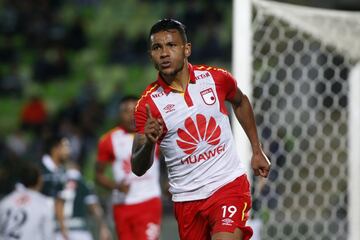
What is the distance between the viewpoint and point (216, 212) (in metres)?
5.62

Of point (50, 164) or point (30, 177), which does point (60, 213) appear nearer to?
point (50, 164)

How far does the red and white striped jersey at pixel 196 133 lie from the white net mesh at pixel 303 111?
281 centimetres

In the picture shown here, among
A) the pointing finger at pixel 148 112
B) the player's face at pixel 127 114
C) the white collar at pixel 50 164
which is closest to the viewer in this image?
the pointing finger at pixel 148 112

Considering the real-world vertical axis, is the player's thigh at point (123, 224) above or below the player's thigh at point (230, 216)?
below

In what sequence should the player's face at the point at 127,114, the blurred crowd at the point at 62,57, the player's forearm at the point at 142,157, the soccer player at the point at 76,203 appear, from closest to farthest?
the player's forearm at the point at 142,157 < the player's face at the point at 127,114 < the soccer player at the point at 76,203 < the blurred crowd at the point at 62,57

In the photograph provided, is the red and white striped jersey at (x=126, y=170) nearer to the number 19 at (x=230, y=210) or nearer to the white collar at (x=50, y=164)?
the white collar at (x=50, y=164)

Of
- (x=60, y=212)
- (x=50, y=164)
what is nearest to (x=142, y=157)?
(x=60, y=212)

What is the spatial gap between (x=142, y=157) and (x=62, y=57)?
1312 centimetres

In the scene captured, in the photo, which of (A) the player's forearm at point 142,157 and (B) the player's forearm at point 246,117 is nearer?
(A) the player's forearm at point 142,157

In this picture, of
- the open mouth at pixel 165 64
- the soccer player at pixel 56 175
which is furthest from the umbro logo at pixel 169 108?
the soccer player at pixel 56 175

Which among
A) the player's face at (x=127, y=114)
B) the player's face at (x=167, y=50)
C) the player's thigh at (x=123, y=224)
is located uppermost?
the player's face at (x=167, y=50)

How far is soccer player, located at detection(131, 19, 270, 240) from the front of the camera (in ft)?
18.2

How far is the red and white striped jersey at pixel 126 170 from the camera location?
30.2ft

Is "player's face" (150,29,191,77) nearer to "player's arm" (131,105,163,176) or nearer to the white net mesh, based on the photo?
"player's arm" (131,105,163,176)
